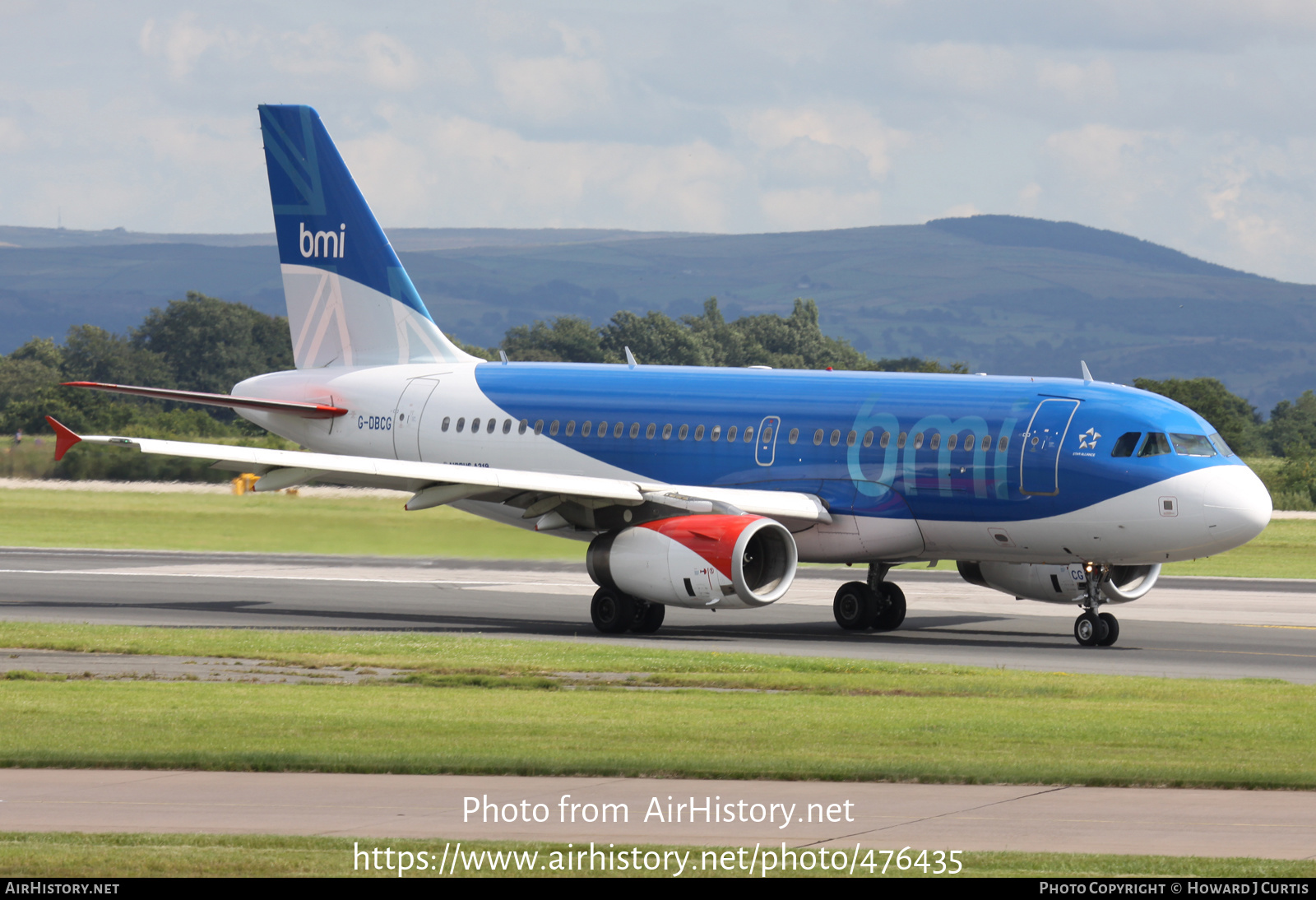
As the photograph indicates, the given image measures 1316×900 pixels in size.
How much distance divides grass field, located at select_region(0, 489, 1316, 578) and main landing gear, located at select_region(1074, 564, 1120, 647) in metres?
11.1

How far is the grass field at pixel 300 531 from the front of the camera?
120 feet

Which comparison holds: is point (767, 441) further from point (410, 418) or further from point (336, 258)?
point (336, 258)

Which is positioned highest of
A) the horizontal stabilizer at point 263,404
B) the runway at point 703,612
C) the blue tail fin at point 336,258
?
the blue tail fin at point 336,258

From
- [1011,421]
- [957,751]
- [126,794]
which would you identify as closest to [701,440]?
[1011,421]

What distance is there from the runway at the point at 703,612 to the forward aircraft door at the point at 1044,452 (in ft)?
8.61

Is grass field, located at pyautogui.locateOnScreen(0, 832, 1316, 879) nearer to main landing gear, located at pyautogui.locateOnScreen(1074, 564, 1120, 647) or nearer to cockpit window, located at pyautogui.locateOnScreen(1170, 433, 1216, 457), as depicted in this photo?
cockpit window, located at pyautogui.locateOnScreen(1170, 433, 1216, 457)

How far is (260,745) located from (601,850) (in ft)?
18.3

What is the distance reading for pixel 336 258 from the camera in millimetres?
37688

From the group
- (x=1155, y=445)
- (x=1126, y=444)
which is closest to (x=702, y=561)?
(x=1126, y=444)

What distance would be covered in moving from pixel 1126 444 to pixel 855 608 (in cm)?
617

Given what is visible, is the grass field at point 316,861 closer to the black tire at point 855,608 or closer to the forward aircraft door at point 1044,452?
the forward aircraft door at point 1044,452

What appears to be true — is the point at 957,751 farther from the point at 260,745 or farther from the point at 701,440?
the point at 701,440

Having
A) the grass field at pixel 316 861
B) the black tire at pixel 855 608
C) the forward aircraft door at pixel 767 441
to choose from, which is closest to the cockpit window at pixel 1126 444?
the black tire at pixel 855 608

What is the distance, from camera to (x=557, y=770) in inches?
578
